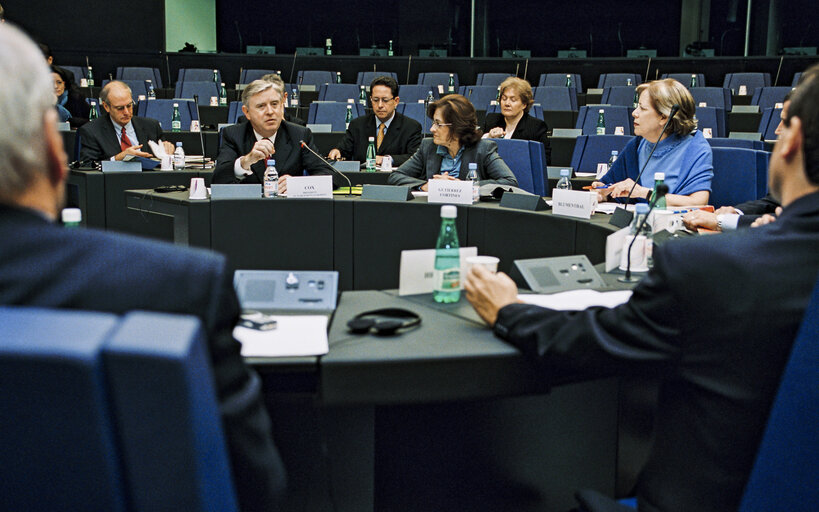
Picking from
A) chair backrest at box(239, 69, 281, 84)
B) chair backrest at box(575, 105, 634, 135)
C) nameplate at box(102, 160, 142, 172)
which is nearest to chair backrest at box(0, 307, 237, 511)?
nameplate at box(102, 160, 142, 172)

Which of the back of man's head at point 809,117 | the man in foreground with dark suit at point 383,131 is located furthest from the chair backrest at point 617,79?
the back of man's head at point 809,117

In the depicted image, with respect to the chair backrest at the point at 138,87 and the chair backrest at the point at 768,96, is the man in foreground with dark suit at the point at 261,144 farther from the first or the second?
the chair backrest at the point at 768,96

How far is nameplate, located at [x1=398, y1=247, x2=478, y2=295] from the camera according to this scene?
168cm

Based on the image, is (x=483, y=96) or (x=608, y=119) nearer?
(x=608, y=119)

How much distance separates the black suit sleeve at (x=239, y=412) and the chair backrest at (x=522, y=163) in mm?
3142

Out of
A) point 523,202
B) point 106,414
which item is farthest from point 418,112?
point 106,414

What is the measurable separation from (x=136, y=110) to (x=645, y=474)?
6616 mm

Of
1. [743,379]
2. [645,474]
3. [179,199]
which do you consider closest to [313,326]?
[645,474]

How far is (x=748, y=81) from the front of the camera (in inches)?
354

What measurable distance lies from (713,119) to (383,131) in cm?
281

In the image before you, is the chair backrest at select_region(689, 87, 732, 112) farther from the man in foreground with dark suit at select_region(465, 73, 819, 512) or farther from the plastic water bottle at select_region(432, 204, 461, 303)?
the man in foreground with dark suit at select_region(465, 73, 819, 512)

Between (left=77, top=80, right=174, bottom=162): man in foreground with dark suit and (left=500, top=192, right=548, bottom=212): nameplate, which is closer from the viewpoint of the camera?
(left=500, top=192, right=548, bottom=212): nameplate

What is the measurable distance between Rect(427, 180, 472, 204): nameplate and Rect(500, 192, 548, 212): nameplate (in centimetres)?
Answer: 15

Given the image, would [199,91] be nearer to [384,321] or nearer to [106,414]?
[384,321]
